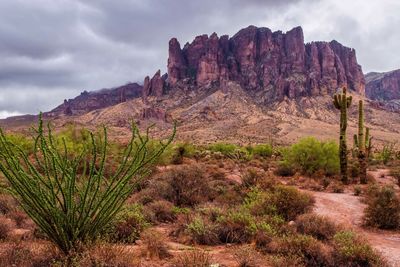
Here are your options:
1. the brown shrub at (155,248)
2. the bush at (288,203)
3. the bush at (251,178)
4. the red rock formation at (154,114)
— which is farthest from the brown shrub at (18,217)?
the red rock formation at (154,114)

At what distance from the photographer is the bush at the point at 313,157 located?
79.6 ft

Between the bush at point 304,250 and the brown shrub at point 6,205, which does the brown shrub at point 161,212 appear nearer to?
the brown shrub at point 6,205

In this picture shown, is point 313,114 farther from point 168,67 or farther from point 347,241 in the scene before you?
point 347,241

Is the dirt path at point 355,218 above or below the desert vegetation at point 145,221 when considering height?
below

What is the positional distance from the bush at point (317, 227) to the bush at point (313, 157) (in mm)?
14869

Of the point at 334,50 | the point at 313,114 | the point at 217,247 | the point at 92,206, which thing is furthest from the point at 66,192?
the point at 334,50

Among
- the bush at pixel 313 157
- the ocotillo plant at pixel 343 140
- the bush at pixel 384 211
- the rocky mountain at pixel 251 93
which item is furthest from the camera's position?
the rocky mountain at pixel 251 93

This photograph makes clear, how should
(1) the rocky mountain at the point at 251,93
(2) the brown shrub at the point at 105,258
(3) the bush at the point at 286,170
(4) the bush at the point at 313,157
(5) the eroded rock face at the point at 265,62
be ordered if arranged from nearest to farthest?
(2) the brown shrub at the point at 105,258
(4) the bush at the point at 313,157
(3) the bush at the point at 286,170
(1) the rocky mountain at the point at 251,93
(5) the eroded rock face at the point at 265,62

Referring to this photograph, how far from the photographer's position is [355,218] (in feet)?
40.6

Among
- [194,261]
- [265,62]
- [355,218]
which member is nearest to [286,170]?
[355,218]

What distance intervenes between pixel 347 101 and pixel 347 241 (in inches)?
647

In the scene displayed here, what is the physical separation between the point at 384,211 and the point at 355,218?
126cm

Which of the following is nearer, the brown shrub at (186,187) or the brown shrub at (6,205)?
the brown shrub at (6,205)

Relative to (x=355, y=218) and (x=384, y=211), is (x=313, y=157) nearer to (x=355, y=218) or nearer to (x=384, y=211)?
(x=355, y=218)
